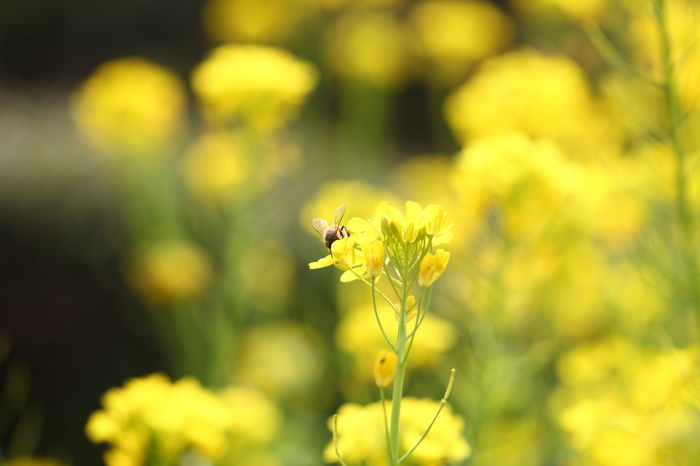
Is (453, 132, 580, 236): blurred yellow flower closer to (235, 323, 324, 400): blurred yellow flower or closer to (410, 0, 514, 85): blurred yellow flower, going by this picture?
(235, 323, 324, 400): blurred yellow flower

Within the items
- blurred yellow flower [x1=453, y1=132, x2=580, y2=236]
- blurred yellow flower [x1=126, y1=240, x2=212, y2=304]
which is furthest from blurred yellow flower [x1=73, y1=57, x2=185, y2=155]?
blurred yellow flower [x1=453, y1=132, x2=580, y2=236]

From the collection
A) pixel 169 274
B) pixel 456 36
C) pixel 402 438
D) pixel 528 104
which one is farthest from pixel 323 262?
pixel 456 36

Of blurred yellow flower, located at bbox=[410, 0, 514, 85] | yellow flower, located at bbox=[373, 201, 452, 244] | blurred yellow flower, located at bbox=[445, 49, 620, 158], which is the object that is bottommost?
yellow flower, located at bbox=[373, 201, 452, 244]

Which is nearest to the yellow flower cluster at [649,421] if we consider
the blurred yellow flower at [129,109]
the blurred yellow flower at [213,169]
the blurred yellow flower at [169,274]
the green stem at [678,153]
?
the green stem at [678,153]

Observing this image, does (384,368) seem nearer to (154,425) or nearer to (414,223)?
(414,223)

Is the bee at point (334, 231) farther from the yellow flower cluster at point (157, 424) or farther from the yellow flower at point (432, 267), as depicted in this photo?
the yellow flower cluster at point (157, 424)
